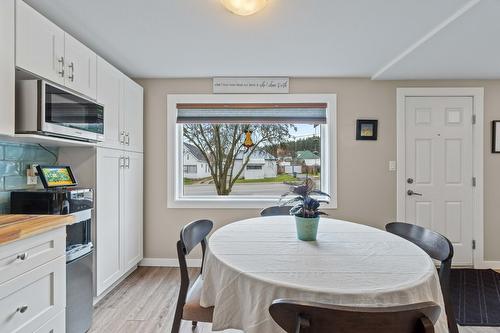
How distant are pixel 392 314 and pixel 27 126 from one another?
6.74ft

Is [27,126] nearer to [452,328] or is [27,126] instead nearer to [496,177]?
[452,328]

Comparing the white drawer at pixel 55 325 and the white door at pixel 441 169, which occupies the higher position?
the white door at pixel 441 169

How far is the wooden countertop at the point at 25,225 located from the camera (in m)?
1.30

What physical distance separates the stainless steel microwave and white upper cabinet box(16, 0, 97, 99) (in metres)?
0.13

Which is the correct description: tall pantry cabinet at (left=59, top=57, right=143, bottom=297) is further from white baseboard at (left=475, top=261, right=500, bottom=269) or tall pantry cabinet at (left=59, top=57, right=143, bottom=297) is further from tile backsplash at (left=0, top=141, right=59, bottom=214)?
white baseboard at (left=475, top=261, right=500, bottom=269)

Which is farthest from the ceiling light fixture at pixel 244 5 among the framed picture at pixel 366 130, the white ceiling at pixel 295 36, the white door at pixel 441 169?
the white door at pixel 441 169

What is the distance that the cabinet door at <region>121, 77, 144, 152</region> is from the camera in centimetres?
301

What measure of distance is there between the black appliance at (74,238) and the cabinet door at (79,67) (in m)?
0.80

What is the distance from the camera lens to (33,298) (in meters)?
1.45

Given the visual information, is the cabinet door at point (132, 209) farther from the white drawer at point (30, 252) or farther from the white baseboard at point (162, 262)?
the white drawer at point (30, 252)

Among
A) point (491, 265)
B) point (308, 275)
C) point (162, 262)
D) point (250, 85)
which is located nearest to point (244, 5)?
point (308, 275)

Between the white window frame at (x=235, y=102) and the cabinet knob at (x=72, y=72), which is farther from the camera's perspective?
the white window frame at (x=235, y=102)

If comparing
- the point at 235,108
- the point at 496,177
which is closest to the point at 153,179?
the point at 235,108

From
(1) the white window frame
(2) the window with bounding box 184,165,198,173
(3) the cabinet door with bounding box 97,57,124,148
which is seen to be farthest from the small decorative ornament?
(3) the cabinet door with bounding box 97,57,124,148
